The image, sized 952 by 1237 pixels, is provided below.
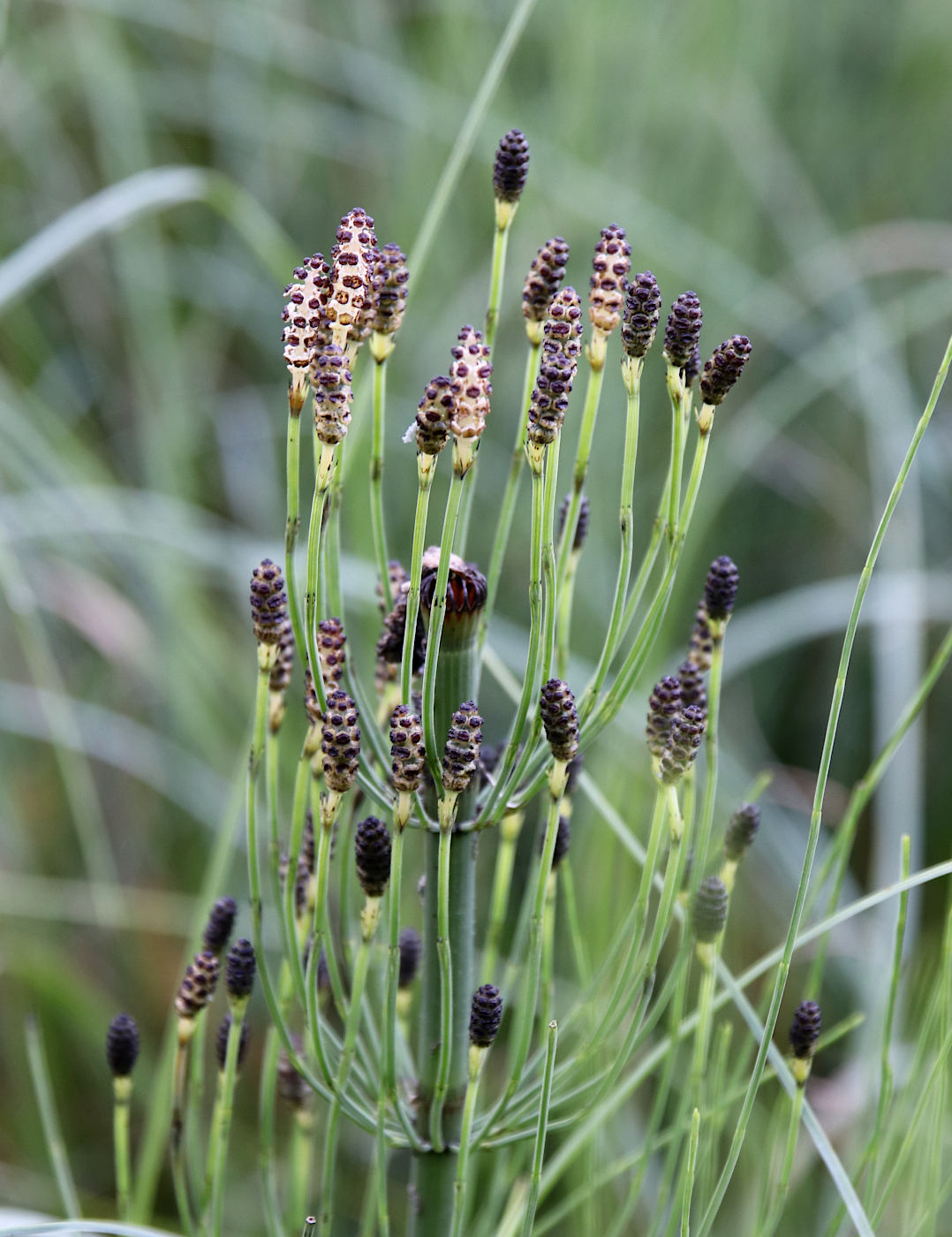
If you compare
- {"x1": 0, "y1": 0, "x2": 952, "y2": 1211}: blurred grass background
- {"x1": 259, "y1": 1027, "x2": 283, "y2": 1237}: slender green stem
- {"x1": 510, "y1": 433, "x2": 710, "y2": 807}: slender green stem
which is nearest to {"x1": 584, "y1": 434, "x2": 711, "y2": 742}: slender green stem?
{"x1": 510, "y1": 433, "x2": 710, "y2": 807}: slender green stem

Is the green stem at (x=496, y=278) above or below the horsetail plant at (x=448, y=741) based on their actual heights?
above

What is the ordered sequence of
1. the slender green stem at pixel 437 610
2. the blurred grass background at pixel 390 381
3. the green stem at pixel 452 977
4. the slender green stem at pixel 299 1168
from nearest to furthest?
the slender green stem at pixel 437 610
the green stem at pixel 452 977
the slender green stem at pixel 299 1168
the blurred grass background at pixel 390 381

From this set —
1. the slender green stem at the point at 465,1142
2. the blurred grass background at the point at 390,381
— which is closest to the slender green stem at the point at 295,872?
the slender green stem at the point at 465,1142

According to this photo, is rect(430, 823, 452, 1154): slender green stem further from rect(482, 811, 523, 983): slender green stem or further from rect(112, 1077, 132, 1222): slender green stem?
rect(112, 1077, 132, 1222): slender green stem

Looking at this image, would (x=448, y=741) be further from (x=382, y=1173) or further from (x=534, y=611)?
(x=382, y=1173)

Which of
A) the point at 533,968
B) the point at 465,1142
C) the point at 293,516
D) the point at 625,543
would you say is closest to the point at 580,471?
the point at 625,543

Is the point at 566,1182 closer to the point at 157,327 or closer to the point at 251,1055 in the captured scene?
the point at 251,1055

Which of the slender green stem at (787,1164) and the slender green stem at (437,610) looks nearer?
the slender green stem at (437,610)

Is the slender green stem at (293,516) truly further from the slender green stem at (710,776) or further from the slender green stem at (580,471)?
the slender green stem at (710,776)
